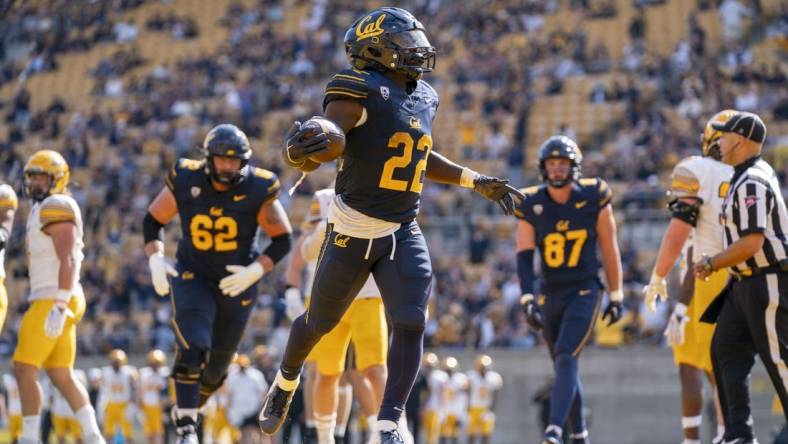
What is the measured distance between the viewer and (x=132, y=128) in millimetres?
30953

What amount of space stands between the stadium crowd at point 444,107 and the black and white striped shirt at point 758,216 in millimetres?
11903

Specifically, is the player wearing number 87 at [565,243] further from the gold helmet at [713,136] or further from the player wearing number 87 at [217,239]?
the player wearing number 87 at [217,239]

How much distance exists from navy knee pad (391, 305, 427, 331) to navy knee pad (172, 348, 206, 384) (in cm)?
256

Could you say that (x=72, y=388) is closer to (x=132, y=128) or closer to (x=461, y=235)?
(x=461, y=235)

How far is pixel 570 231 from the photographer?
400 inches

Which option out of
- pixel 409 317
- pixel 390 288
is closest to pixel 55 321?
pixel 390 288

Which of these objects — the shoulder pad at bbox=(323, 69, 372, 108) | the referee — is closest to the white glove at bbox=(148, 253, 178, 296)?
the shoulder pad at bbox=(323, 69, 372, 108)

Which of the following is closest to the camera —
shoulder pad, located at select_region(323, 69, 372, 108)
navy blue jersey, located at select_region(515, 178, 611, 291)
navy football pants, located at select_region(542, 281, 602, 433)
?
shoulder pad, located at select_region(323, 69, 372, 108)

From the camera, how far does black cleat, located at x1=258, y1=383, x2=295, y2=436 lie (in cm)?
757

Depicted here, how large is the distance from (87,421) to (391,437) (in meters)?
3.03

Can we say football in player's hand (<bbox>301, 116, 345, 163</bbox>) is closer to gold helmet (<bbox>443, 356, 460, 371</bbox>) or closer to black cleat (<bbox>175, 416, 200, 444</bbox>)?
A: black cleat (<bbox>175, 416, 200, 444</bbox>)

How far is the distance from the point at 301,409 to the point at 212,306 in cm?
775

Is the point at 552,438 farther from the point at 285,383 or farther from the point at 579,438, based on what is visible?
the point at 285,383

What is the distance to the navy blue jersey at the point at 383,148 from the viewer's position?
7070mm
